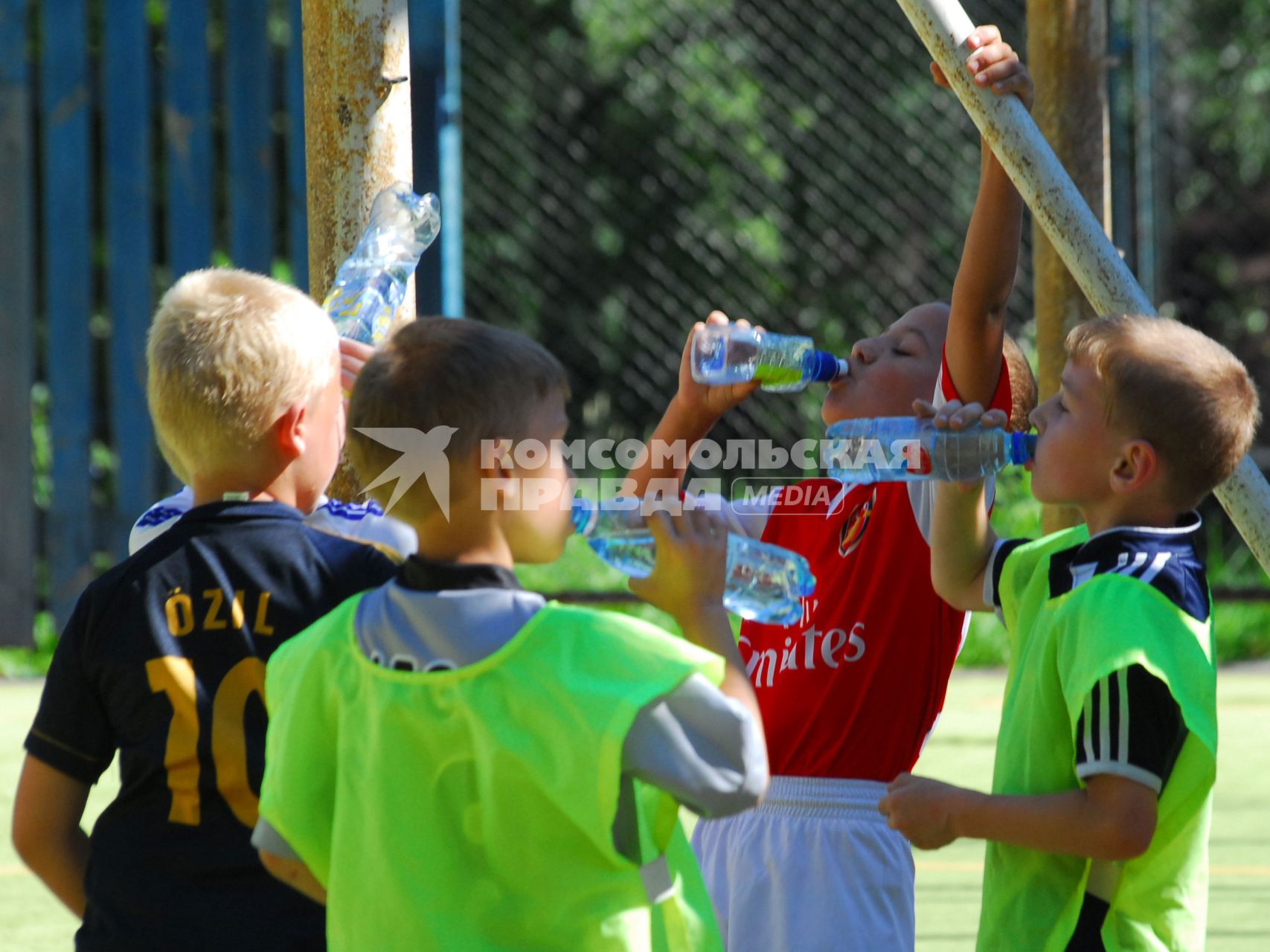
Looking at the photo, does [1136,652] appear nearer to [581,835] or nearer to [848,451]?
[581,835]

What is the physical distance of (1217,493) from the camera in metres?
2.43

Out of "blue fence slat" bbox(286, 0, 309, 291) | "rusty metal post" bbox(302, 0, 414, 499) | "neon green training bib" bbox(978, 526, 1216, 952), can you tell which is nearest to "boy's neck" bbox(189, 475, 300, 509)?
"rusty metal post" bbox(302, 0, 414, 499)

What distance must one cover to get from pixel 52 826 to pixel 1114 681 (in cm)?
140

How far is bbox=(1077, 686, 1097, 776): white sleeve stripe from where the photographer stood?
2.01m

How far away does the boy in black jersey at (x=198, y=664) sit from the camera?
207 cm

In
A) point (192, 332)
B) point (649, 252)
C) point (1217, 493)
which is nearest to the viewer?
point (192, 332)

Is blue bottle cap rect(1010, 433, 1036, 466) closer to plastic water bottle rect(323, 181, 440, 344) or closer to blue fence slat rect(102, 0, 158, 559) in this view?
plastic water bottle rect(323, 181, 440, 344)

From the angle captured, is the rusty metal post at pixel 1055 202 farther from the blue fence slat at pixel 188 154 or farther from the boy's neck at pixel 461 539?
the blue fence slat at pixel 188 154

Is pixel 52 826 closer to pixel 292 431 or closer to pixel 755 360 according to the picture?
pixel 292 431

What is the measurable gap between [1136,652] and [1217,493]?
0.53 metres

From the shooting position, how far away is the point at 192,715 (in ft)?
6.78

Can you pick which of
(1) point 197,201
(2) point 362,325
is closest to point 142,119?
(1) point 197,201

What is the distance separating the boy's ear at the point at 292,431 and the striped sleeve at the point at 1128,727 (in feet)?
3.57

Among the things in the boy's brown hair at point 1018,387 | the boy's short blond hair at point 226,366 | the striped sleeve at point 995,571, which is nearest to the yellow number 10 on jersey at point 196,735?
the boy's short blond hair at point 226,366
